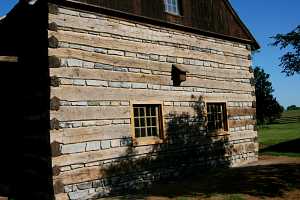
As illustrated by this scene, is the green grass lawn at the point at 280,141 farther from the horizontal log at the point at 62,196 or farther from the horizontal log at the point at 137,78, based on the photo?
the horizontal log at the point at 62,196

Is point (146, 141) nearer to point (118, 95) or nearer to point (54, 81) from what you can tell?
point (118, 95)

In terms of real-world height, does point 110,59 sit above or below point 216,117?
above

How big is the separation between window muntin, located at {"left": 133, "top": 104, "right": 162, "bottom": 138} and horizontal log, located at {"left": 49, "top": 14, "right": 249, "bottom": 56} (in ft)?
7.18

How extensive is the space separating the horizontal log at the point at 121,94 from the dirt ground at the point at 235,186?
268 centimetres

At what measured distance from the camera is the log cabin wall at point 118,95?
370 inches

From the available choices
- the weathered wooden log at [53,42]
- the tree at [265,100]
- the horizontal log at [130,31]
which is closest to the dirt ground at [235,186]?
the weathered wooden log at [53,42]

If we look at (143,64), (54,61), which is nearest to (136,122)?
(143,64)

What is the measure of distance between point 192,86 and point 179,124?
4.99ft

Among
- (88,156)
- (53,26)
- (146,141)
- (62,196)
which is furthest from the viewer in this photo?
(146,141)

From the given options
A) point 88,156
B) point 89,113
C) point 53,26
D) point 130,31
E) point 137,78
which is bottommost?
point 88,156

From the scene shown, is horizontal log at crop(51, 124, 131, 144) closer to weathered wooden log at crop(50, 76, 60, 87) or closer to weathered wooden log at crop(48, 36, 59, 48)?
weathered wooden log at crop(50, 76, 60, 87)

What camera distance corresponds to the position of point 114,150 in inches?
409

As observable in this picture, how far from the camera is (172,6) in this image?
42.5ft

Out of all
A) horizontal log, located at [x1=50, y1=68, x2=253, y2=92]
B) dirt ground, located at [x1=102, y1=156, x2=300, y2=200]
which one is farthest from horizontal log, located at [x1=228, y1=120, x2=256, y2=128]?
dirt ground, located at [x1=102, y1=156, x2=300, y2=200]
